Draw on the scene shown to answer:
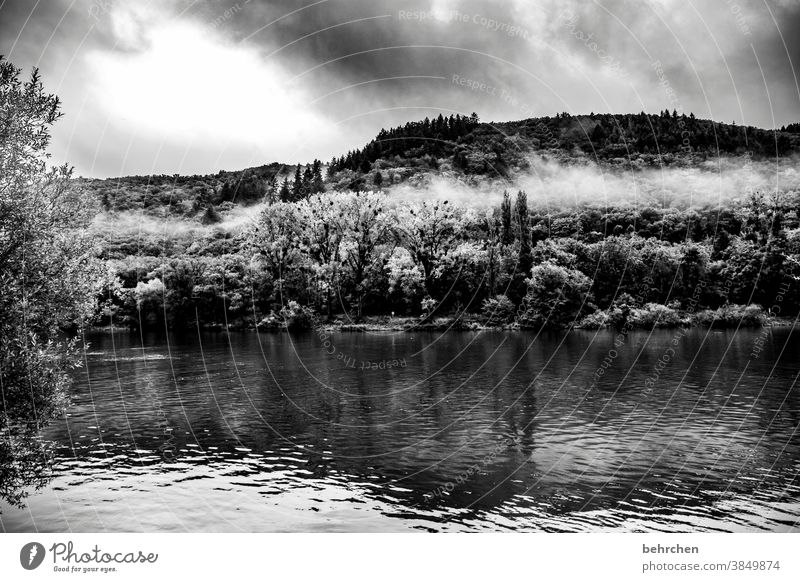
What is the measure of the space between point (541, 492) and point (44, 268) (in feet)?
54.5

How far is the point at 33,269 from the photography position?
14.9m

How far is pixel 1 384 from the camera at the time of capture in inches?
569

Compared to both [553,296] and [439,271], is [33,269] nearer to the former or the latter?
[439,271]

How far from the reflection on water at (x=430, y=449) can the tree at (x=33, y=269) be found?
3.64 m

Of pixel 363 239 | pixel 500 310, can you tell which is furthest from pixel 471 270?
pixel 363 239

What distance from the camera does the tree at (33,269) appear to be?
568 inches

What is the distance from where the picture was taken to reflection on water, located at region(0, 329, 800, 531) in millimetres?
15859

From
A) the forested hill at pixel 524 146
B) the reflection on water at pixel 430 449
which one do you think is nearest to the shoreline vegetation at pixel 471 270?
the reflection on water at pixel 430 449

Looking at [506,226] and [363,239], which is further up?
[506,226]

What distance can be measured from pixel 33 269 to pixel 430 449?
1547cm

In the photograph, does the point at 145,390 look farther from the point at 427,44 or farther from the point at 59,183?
the point at 427,44

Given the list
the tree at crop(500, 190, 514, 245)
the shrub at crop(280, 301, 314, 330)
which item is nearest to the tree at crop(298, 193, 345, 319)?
the shrub at crop(280, 301, 314, 330)

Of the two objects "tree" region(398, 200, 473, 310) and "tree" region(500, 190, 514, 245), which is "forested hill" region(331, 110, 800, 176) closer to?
"tree" region(500, 190, 514, 245)

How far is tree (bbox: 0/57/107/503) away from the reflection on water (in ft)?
11.9
